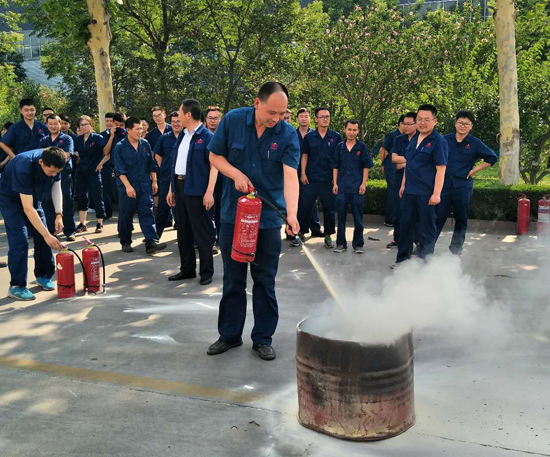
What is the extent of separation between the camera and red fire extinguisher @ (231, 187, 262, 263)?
422cm

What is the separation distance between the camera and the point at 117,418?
367cm

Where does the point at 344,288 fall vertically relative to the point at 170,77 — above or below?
below

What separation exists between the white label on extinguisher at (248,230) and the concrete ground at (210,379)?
946 mm

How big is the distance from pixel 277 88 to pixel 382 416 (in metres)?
2.31

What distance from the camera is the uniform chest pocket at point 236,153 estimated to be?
178 inches

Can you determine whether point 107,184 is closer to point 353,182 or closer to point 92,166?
point 92,166

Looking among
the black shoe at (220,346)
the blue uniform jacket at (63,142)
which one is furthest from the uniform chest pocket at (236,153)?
the blue uniform jacket at (63,142)

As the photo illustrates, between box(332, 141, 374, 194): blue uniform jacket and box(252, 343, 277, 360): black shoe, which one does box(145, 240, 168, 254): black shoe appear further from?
box(252, 343, 277, 360): black shoe

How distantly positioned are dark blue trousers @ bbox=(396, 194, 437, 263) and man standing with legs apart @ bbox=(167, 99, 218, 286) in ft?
7.68

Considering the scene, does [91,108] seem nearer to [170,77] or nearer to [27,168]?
[170,77]

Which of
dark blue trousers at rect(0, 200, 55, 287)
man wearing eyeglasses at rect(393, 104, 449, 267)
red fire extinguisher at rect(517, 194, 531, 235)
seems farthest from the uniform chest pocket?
red fire extinguisher at rect(517, 194, 531, 235)

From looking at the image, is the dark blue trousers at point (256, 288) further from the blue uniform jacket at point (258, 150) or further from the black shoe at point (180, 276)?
the black shoe at point (180, 276)

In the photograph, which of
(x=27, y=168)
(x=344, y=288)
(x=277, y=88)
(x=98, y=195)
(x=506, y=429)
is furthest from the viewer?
(x=98, y=195)

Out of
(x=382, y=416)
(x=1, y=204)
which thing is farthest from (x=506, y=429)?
(x=1, y=204)
